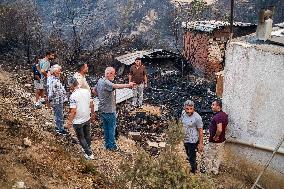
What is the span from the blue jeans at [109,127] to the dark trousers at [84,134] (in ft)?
1.50

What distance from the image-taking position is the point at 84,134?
6.52m

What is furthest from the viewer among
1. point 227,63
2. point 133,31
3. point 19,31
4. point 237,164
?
point 133,31

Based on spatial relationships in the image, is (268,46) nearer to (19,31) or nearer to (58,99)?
(58,99)

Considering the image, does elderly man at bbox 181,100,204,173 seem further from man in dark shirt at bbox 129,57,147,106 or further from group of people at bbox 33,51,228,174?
man in dark shirt at bbox 129,57,147,106

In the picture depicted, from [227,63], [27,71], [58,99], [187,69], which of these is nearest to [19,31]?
[27,71]

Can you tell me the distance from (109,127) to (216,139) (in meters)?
1.92

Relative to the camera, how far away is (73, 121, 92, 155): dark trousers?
6199 mm

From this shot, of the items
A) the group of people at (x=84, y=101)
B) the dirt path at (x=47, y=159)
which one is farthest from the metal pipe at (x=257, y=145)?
the group of people at (x=84, y=101)

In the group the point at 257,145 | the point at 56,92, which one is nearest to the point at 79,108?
the point at 56,92

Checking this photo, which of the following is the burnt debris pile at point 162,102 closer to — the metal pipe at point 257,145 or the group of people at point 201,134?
the group of people at point 201,134

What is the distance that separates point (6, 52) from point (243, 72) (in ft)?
36.5

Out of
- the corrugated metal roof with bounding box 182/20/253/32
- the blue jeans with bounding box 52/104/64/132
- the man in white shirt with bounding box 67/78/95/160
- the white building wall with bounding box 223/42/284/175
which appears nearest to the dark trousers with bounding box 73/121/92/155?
the man in white shirt with bounding box 67/78/95/160

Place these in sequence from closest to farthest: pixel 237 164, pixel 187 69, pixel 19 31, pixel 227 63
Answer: pixel 227 63 → pixel 237 164 → pixel 187 69 → pixel 19 31

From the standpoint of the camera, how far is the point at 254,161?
22.9 feet
